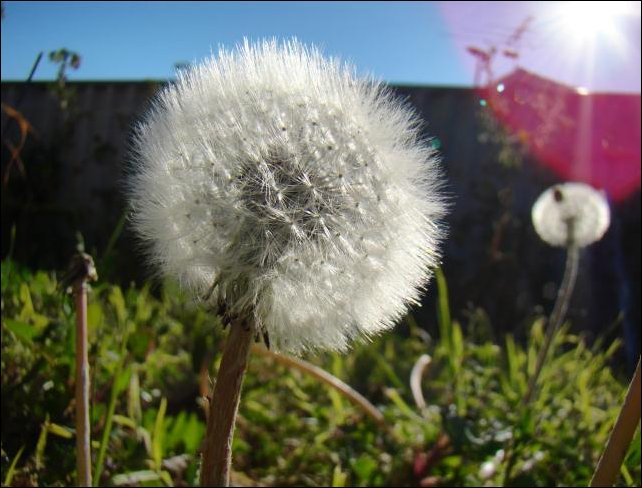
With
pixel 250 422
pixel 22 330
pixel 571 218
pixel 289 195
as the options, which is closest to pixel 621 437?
pixel 289 195

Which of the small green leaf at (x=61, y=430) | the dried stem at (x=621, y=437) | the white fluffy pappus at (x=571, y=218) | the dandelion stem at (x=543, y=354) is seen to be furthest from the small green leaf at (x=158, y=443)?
the white fluffy pappus at (x=571, y=218)

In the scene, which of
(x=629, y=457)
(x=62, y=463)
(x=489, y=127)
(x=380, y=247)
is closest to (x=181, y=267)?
(x=380, y=247)

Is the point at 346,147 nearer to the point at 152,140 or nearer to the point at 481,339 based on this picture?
the point at 152,140

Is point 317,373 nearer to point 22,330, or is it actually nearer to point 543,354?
point 22,330

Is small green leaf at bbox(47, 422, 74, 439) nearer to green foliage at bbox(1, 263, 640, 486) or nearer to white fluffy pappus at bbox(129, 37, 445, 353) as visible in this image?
green foliage at bbox(1, 263, 640, 486)

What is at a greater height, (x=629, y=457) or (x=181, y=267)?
(x=181, y=267)
